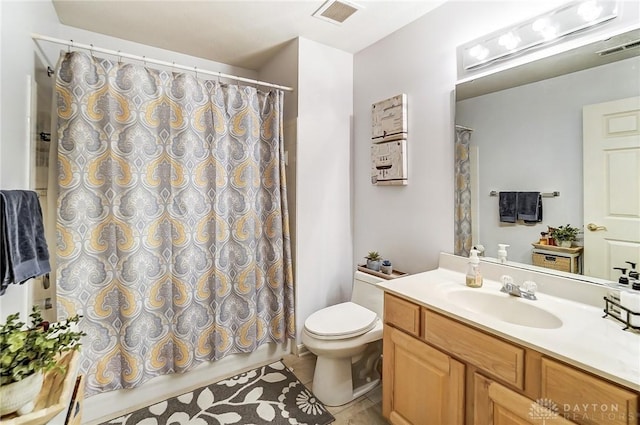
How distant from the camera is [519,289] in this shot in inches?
53.3

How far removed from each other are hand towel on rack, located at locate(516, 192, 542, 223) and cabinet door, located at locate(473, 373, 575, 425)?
0.82m

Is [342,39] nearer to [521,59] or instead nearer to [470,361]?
[521,59]

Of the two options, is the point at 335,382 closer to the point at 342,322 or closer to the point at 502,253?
the point at 342,322

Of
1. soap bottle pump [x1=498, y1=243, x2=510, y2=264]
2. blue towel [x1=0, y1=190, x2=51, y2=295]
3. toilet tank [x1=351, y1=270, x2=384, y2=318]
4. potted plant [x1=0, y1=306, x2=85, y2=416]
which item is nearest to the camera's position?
potted plant [x1=0, y1=306, x2=85, y2=416]

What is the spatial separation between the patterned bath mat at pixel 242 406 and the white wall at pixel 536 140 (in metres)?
1.41

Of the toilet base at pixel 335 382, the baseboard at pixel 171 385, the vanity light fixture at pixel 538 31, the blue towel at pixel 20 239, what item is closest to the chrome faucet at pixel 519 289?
the toilet base at pixel 335 382

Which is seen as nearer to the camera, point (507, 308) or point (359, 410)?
point (507, 308)

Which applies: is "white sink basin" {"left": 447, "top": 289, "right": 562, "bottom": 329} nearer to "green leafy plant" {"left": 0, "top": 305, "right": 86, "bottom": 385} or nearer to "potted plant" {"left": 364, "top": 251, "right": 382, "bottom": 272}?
"potted plant" {"left": 364, "top": 251, "right": 382, "bottom": 272}


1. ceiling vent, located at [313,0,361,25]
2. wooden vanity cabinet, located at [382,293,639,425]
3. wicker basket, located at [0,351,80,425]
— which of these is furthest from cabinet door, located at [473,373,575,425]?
ceiling vent, located at [313,0,361,25]

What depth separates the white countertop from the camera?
797 millimetres

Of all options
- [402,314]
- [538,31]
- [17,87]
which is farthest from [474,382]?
[17,87]

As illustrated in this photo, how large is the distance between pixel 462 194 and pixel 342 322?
3.50ft

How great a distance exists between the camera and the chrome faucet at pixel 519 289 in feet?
4.33

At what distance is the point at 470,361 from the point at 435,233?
0.90 meters
